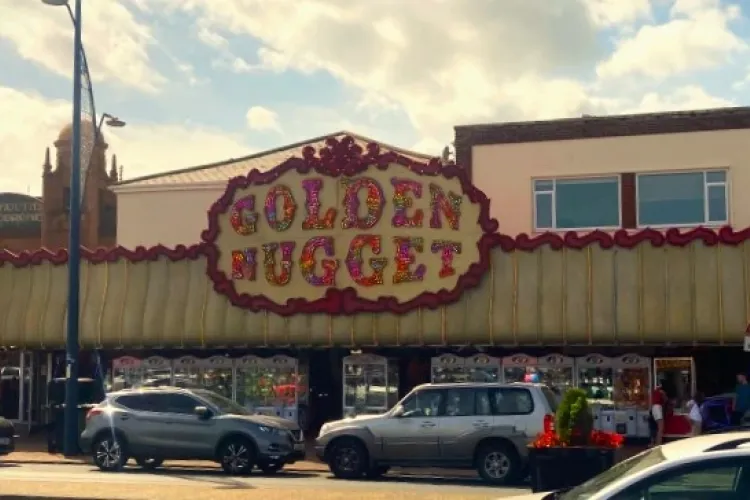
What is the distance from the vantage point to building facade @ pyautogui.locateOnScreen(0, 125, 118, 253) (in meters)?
63.9

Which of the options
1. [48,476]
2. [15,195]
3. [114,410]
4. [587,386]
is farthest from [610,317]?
[15,195]

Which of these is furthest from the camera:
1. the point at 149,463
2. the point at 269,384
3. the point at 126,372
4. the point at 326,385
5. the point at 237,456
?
the point at 326,385

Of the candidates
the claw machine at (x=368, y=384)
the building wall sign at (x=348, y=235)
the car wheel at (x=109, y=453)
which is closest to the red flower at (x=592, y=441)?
the car wheel at (x=109, y=453)

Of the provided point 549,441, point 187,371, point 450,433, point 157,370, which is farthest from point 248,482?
point 157,370

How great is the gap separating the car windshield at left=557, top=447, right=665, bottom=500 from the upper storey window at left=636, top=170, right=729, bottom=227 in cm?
2259

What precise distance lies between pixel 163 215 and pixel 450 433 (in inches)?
739

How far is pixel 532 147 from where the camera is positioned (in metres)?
29.9

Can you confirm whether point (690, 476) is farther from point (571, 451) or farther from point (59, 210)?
point (59, 210)

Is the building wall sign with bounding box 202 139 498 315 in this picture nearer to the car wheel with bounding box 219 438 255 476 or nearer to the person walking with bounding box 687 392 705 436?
the person walking with bounding box 687 392 705 436

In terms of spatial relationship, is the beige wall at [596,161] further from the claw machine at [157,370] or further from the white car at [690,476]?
the white car at [690,476]

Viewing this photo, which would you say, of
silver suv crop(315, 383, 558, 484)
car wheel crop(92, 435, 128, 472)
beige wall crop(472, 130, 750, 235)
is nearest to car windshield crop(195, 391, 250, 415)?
car wheel crop(92, 435, 128, 472)

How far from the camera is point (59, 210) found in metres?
68.1

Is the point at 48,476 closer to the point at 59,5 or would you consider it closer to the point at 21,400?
the point at 59,5

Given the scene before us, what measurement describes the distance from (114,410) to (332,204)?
862cm
